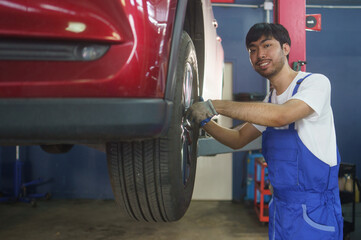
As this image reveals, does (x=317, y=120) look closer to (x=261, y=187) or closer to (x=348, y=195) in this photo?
(x=348, y=195)

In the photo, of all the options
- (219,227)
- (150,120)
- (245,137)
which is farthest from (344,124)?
(150,120)

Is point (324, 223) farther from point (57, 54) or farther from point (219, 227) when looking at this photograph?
point (219, 227)

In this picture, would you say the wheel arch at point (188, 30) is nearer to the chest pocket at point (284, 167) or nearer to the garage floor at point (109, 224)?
the chest pocket at point (284, 167)

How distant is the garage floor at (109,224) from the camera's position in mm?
4449

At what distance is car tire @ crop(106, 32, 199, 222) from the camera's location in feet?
3.56

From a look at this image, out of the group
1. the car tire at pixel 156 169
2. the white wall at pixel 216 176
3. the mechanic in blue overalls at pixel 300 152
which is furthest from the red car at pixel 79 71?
the white wall at pixel 216 176

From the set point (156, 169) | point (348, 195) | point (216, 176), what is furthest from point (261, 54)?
point (216, 176)

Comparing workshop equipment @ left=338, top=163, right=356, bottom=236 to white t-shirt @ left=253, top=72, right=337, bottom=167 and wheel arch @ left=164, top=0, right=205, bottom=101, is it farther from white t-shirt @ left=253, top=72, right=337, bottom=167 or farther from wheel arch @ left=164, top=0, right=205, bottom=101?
wheel arch @ left=164, top=0, right=205, bottom=101

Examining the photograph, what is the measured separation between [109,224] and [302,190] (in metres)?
3.85

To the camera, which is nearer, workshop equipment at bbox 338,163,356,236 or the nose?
the nose

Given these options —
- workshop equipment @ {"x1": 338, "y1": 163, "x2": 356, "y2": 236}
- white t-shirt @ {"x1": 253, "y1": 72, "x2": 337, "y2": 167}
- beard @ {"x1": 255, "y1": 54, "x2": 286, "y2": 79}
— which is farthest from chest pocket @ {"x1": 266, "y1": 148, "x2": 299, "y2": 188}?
workshop equipment @ {"x1": 338, "y1": 163, "x2": 356, "y2": 236}

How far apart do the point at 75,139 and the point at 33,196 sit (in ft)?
19.1

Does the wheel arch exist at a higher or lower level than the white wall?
higher

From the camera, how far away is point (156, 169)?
1107mm
